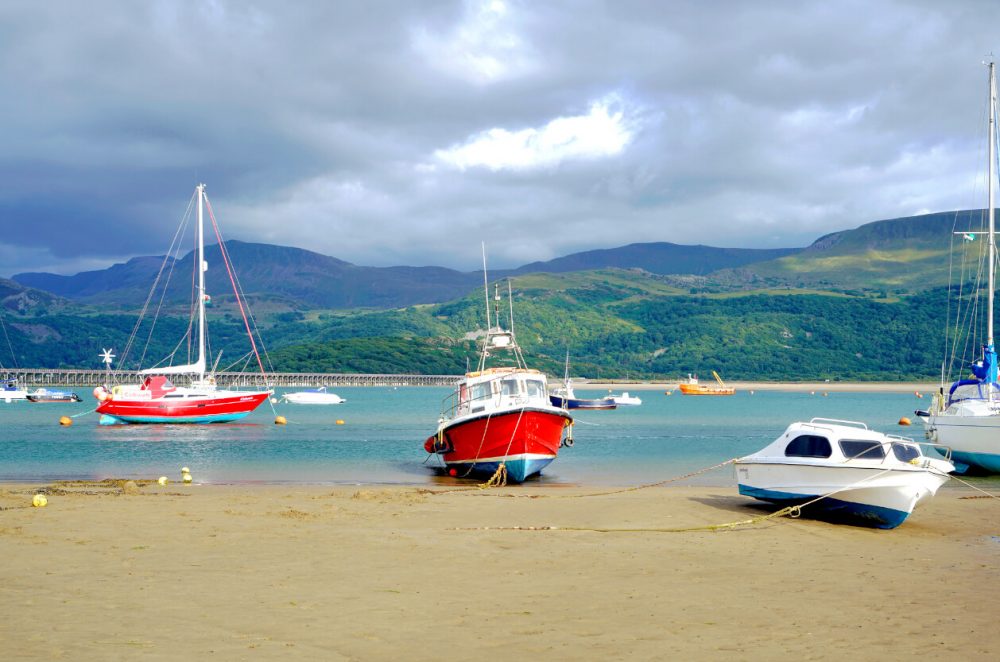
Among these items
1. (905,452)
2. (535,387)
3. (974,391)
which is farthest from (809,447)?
(974,391)

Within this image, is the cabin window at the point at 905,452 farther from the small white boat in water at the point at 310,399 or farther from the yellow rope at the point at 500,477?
the small white boat in water at the point at 310,399

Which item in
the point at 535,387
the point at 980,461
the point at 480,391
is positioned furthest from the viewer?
the point at 980,461

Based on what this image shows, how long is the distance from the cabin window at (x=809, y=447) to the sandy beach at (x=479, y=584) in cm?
173

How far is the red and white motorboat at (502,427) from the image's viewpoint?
1292 inches

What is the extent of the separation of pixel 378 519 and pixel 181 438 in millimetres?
38720

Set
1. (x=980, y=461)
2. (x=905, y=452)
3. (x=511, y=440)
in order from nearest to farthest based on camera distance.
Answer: (x=905, y=452) → (x=511, y=440) → (x=980, y=461)

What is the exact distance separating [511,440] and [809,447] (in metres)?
12.5

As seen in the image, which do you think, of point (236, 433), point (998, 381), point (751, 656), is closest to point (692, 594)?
point (751, 656)

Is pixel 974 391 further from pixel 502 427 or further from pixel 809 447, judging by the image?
pixel 809 447

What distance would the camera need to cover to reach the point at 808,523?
21.7 m

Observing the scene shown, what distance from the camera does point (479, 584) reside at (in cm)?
1445

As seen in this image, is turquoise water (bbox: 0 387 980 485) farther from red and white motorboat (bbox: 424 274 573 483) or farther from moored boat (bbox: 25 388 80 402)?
moored boat (bbox: 25 388 80 402)

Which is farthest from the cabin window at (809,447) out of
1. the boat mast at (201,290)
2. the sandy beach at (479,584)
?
the boat mast at (201,290)

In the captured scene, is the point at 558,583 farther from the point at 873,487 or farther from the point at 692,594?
the point at 873,487
